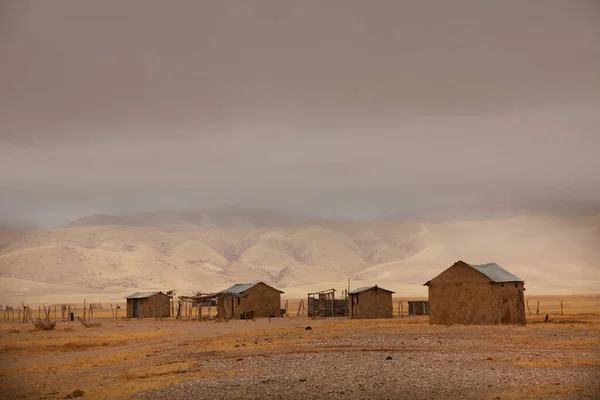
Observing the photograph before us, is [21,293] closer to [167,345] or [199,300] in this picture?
[199,300]

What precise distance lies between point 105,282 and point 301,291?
2250 inches

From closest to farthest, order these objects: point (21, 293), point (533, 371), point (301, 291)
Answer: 1. point (533, 371)
2. point (21, 293)
3. point (301, 291)

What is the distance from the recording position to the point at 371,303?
70.8 meters

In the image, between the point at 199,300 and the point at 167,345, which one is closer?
the point at 167,345

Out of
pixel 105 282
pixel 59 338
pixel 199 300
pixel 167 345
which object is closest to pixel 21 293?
pixel 105 282

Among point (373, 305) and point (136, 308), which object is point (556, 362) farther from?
point (136, 308)

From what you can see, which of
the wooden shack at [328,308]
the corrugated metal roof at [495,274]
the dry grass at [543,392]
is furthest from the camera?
the wooden shack at [328,308]

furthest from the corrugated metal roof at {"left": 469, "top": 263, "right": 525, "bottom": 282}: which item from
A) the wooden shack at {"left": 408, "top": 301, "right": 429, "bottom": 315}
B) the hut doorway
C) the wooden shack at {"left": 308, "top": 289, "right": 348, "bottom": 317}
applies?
the hut doorway

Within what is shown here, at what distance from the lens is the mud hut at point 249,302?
7669cm

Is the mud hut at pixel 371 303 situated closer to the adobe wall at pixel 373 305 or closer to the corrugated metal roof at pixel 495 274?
the adobe wall at pixel 373 305

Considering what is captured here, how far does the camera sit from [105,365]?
30.0m

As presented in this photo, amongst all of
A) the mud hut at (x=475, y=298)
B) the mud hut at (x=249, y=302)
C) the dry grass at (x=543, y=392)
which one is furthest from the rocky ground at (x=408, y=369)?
the mud hut at (x=249, y=302)

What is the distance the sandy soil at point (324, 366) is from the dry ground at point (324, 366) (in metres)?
0.04

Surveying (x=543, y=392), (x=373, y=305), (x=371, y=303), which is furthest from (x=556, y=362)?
(x=373, y=305)
